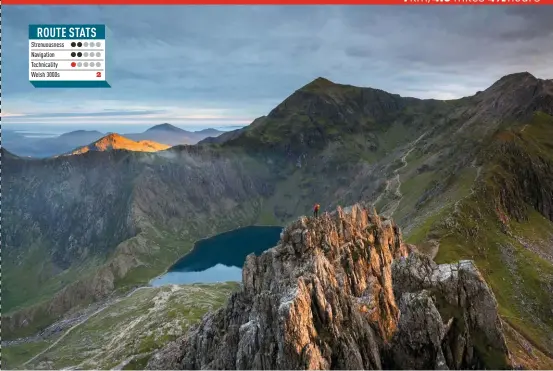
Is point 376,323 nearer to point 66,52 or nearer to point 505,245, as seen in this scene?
point 66,52

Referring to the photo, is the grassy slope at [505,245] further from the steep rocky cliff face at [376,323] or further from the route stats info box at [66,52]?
the route stats info box at [66,52]

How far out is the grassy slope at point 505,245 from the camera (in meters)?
105

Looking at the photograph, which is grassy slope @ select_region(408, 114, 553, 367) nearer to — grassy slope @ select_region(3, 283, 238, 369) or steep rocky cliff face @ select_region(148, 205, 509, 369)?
steep rocky cliff face @ select_region(148, 205, 509, 369)

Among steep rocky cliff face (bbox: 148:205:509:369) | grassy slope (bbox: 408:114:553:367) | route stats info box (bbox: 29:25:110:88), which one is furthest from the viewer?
grassy slope (bbox: 408:114:553:367)

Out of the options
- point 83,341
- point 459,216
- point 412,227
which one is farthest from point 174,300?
point 459,216

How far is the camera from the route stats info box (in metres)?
41.3

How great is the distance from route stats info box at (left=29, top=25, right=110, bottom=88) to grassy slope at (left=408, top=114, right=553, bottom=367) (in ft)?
277

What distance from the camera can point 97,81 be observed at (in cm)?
4278

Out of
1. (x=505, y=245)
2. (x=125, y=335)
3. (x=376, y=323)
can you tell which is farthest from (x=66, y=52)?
(x=125, y=335)

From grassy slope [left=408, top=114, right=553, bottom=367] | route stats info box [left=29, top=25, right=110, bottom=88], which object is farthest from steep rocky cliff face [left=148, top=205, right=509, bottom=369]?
grassy slope [left=408, top=114, right=553, bottom=367]

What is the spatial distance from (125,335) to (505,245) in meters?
132

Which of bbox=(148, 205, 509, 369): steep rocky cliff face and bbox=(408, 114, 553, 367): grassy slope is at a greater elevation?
bbox=(148, 205, 509, 369): steep rocky cliff face

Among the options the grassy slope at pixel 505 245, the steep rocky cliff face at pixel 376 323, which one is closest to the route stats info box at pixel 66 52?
the steep rocky cliff face at pixel 376 323

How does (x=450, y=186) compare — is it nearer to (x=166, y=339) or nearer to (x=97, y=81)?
(x=166, y=339)
